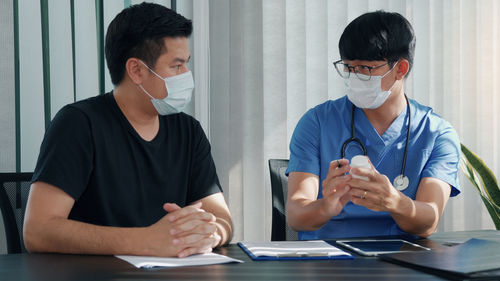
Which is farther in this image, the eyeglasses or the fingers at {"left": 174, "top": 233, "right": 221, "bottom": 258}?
the eyeglasses

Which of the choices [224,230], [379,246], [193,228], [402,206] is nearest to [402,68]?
[402,206]

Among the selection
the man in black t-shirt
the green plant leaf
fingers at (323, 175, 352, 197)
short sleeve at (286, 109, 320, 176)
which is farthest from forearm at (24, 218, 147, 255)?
the green plant leaf

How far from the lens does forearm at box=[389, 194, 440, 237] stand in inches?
57.9

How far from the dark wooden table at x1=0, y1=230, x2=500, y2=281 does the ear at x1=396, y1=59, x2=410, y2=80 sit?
884mm

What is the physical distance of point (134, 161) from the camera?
4.88 ft

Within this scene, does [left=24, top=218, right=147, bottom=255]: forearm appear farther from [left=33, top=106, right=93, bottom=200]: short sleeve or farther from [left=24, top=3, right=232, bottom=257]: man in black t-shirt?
[left=33, top=106, right=93, bottom=200]: short sleeve

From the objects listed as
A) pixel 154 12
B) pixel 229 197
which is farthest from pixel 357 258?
pixel 229 197

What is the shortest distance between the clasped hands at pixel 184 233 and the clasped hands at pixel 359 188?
40cm

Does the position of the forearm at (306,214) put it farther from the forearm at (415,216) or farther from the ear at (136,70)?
the ear at (136,70)

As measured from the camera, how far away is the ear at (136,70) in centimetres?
157

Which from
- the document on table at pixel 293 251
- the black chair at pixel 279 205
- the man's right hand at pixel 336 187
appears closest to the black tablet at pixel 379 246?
the document on table at pixel 293 251

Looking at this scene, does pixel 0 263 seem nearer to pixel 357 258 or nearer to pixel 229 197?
pixel 357 258

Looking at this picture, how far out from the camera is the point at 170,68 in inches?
62.3

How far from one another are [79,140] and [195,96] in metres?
1.35
